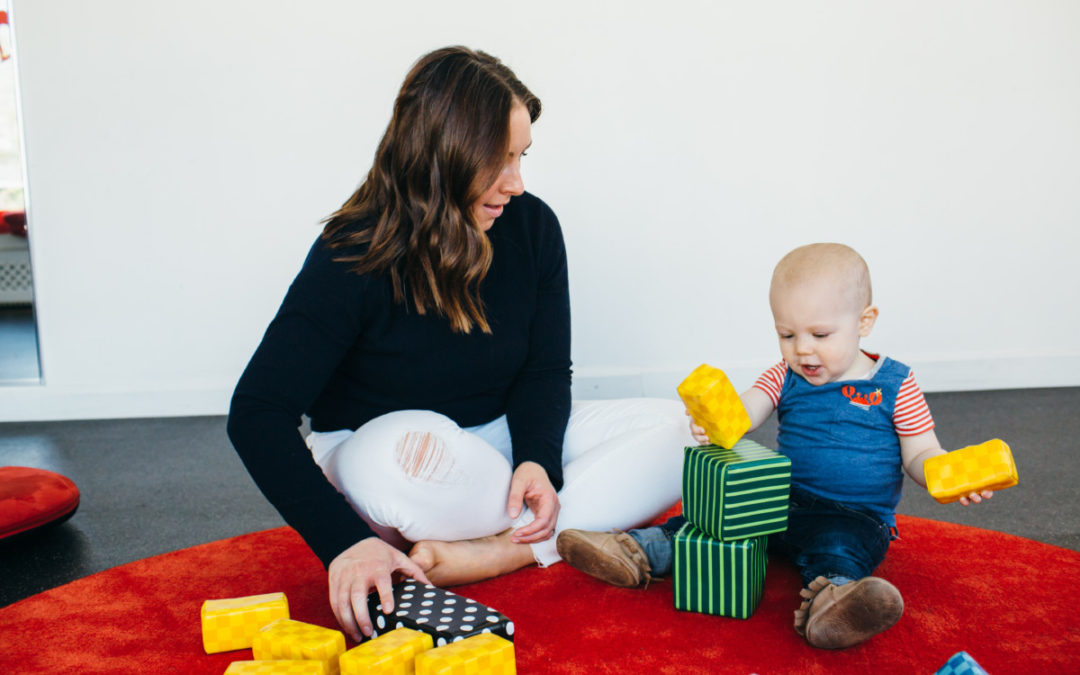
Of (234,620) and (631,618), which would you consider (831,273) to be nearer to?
(631,618)

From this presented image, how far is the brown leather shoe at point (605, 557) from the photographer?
1.40 meters

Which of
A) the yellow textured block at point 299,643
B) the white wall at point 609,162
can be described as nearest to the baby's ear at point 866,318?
the yellow textured block at point 299,643

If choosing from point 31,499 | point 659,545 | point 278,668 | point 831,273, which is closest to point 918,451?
point 831,273

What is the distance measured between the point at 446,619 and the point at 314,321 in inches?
19.6

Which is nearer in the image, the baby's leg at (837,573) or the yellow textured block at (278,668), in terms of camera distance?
the yellow textured block at (278,668)

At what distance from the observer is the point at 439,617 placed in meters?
1.10

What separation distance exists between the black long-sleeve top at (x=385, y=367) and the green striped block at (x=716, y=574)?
0.28 m

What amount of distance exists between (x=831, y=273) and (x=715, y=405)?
0.29 m

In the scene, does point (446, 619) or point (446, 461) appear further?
point (446, 461)

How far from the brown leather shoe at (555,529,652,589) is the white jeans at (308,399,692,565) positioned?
0.23 feet

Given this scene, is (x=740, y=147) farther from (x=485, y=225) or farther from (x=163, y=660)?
(x=163, y=660)

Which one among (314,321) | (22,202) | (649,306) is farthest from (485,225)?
(22,202)

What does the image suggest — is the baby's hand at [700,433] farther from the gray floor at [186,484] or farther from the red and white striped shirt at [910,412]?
the gray floor at [186,484]

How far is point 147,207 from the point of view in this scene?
2979 mm
